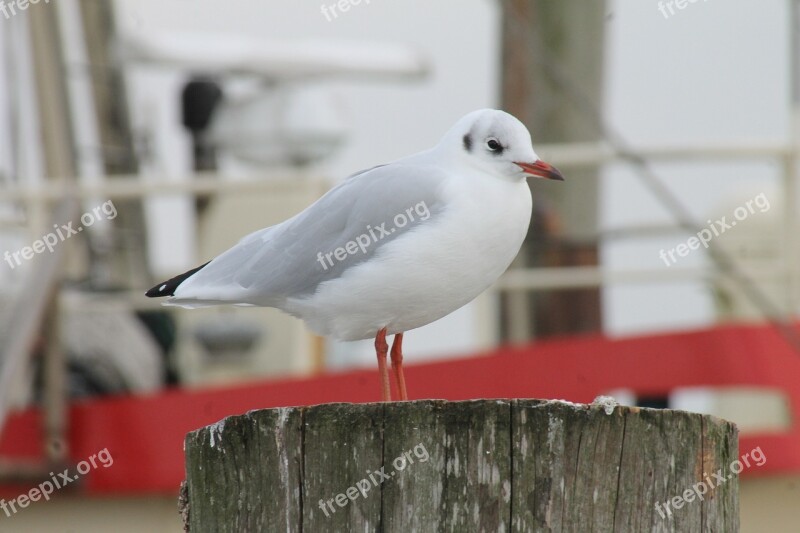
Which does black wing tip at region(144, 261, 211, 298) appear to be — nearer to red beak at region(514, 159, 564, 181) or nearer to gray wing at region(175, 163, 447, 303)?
gray wing at region(175, 163, 447, 303)

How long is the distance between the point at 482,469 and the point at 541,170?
43.8 inches

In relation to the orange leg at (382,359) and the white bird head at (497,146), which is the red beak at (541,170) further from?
the orange leg at (382,359)

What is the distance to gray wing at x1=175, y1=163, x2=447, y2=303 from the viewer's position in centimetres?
366

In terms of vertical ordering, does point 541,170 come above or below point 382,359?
above

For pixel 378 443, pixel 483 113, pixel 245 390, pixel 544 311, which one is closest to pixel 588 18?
pixel 544 311

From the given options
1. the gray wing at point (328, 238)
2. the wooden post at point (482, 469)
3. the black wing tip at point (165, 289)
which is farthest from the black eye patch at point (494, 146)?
the wooden post at point (482, 469)

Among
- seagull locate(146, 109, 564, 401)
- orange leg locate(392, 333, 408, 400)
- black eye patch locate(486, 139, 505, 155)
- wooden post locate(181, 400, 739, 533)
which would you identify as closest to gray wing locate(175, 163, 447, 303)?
seagull locate(146, 109, 564, 401)

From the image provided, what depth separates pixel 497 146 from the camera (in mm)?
3627

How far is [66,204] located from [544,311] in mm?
3143

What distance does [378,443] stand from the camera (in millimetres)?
2674

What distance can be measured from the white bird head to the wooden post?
1025 millimetres

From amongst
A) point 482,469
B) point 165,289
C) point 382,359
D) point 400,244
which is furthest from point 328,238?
point 482,469

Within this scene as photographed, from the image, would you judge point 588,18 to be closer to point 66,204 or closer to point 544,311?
point 544,311

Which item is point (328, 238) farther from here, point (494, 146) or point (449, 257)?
point (494, 146)
